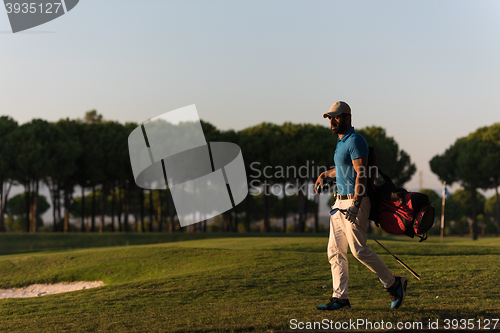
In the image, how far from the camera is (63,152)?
4653 centimetres

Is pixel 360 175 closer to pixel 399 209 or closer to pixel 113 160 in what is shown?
pixel 399 209

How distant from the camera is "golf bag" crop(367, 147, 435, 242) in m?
6.52

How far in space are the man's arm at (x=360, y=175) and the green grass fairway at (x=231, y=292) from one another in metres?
1.67

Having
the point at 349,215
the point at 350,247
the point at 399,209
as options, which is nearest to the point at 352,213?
the point at 349,215

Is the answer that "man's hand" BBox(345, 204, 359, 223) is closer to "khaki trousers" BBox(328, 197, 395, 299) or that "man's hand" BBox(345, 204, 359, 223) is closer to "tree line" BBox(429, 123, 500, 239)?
"khaki trousers" BBox(328, 197, 395, 299)

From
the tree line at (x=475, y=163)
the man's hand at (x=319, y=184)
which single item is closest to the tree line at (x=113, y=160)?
the tree line at (x=475, y=163)

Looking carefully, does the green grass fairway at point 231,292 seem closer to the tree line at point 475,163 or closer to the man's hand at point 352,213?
the man's hand at point 352,213

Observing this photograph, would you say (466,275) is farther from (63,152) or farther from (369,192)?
(63,152)

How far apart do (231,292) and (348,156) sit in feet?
15.5

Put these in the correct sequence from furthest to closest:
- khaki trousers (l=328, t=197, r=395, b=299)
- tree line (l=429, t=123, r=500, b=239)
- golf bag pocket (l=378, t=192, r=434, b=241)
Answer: tree line (l=429, t=123, r=500, b=239) → khaki trousers (l=328, t=197, r=395, b=299) → golf bag pocket (l=378, t=192, r=434, b=241)

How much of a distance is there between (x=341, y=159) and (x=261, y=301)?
3485 mm

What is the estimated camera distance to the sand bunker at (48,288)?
15.2 metres

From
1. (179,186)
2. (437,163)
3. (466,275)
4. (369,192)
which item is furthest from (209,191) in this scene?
(369,192)

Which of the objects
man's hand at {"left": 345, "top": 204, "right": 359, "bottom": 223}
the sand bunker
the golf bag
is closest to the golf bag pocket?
the golf bag
